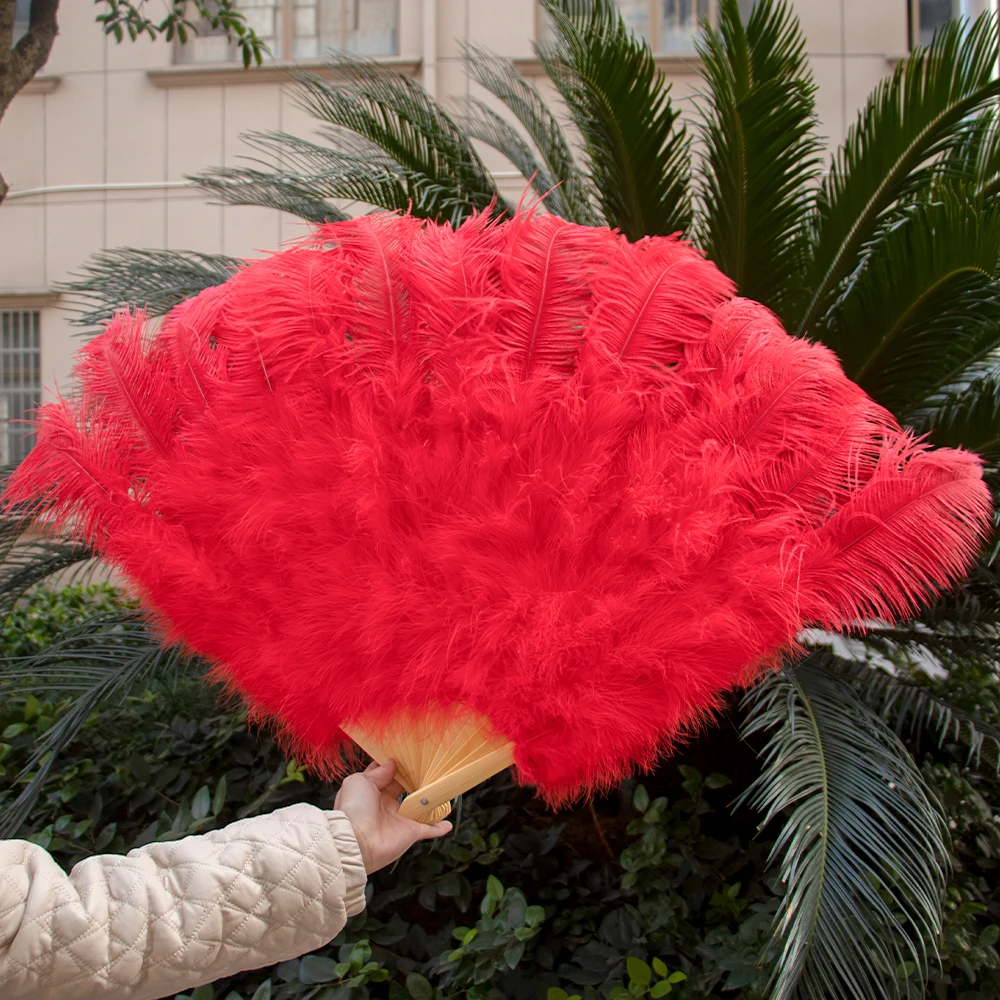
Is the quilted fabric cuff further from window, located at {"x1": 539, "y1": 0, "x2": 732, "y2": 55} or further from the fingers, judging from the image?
window, located at {"x1": 539, "y1": 0, "x2": 732, "y2": 55}

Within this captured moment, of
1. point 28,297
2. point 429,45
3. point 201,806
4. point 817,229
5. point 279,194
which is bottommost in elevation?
point 201,806

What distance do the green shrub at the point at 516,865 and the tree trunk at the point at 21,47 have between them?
1989 mm

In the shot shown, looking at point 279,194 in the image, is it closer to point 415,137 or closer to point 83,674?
point 415,137

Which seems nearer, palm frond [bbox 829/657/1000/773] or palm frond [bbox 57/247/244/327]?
palm frond [bbox 829/657/1000/773]

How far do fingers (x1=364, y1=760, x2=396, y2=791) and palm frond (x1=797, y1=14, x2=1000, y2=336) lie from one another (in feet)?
8.22

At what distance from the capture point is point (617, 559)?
128 cm

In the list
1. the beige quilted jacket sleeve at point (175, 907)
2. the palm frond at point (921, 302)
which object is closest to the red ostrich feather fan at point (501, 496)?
the beige quilted jacket sleeve at point (175, 907)

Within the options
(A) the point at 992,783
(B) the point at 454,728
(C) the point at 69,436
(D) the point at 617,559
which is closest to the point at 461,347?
(D) the point at 617,559

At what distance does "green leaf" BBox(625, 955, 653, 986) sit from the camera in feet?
7.61

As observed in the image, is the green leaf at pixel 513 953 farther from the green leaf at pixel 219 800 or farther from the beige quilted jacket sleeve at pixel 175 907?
the beige quilted jacket sleeve at pixel 175 907

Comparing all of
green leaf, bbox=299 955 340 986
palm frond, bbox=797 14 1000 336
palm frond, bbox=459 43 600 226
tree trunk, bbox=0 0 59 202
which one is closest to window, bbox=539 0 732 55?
palm frond, bbox=459 43 600 226

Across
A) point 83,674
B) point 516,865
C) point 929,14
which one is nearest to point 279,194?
point 83,674

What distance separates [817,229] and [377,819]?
2.80 meters

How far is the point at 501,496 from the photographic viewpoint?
50.6 inches
